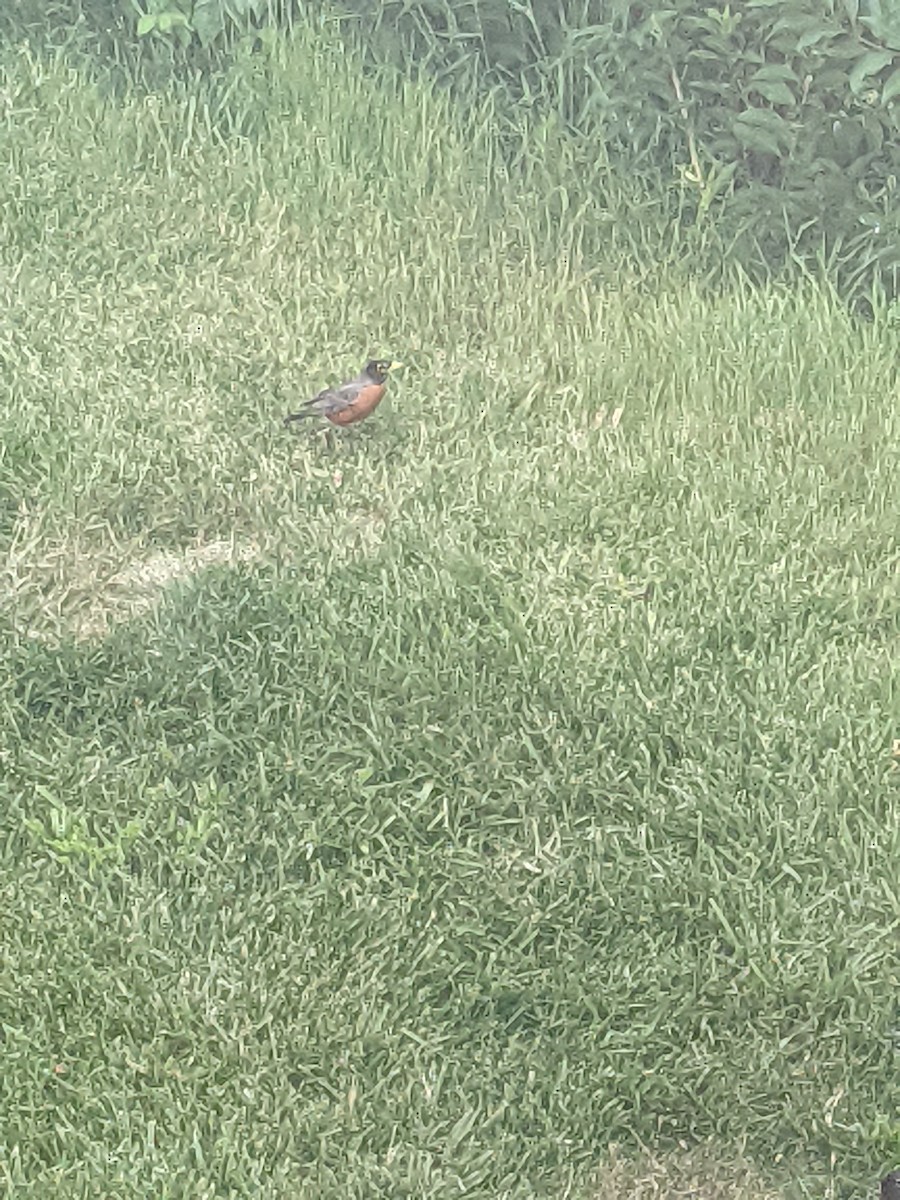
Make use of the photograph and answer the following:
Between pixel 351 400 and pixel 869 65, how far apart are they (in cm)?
107

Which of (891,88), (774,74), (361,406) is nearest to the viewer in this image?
(361,406)

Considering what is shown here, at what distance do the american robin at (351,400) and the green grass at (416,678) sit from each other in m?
0.03

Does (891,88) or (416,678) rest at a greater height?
(891,88)

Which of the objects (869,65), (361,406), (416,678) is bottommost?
(416,678)

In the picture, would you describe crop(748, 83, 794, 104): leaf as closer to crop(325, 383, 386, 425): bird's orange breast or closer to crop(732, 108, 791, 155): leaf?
crop(732, 108, 791, 155): leaf

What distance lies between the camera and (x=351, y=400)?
2512 mm

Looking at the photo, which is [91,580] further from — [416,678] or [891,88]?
[891,88]

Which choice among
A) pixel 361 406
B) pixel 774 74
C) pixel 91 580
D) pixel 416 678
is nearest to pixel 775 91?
pixel 774 74

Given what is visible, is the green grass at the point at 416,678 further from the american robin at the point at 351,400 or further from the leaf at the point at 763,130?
the leaf at the point at 763,130

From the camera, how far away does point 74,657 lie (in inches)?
88.3

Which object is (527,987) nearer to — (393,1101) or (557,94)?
(393,1101)

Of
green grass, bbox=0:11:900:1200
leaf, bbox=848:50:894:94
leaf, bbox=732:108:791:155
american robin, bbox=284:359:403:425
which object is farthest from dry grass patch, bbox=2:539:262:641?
leaf, bbox=848:50:894:94

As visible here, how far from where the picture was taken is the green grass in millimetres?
1806

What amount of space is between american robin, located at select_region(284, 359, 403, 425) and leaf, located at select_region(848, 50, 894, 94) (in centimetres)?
95
